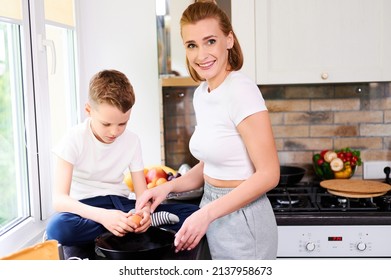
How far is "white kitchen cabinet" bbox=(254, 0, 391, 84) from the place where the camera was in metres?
1.48

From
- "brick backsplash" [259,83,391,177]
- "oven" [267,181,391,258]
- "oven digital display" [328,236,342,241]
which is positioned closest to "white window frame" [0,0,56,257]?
"oven" [267,181,391,258]

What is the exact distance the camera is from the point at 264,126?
0.88m

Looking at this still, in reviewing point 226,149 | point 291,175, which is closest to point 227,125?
point 226,149

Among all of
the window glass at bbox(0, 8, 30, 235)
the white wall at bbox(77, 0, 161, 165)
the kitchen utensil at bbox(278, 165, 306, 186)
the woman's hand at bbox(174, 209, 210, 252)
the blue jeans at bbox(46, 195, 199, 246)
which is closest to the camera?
the woman's hand at bbox(174, 209, 210, 252)

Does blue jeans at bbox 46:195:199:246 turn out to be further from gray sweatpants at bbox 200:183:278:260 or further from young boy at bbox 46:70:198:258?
gray sweatpants at bbox 200:183:278:260

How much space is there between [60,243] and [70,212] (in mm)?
56

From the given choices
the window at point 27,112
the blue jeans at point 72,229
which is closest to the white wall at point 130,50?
the window at point 27,112

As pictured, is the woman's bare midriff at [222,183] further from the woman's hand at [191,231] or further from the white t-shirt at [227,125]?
the woman's hand at [191,231]

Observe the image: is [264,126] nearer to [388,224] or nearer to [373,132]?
[388,224]

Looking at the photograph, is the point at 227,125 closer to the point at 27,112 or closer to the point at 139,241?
the point at 139,241

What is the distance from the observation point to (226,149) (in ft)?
3.08

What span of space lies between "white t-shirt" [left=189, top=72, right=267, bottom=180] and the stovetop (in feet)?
1.43

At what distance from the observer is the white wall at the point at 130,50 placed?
4.25 ft
